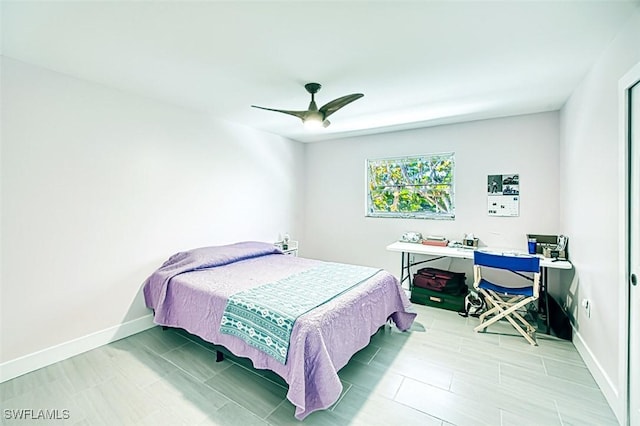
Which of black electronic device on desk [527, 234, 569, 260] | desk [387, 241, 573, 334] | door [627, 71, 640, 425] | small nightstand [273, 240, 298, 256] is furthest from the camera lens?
small nightstand [273, 240, 298, 256]

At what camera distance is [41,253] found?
2.42m

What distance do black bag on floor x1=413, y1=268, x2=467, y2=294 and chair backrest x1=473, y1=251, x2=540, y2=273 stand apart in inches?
30.2

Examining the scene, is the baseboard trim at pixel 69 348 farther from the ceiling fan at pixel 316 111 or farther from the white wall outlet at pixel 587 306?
the white wall outlet at pixel 587 306

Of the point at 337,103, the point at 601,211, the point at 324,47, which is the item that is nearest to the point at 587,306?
the point at 601,211

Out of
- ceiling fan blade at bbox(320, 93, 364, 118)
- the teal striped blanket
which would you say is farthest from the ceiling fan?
the teal striped blanket

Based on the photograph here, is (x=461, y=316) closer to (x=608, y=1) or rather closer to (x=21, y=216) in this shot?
(x=608, y=1)

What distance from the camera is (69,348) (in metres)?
2.57

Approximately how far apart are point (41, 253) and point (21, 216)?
334 mm

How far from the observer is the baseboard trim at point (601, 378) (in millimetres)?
1826

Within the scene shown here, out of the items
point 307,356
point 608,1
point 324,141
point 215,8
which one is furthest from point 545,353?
point 324,141

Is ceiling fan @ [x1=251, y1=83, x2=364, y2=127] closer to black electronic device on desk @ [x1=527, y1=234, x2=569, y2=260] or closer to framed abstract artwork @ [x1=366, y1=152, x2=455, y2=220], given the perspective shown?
framed abstract artwork @ [x1=366, y1=152, x2=455, y2=220]

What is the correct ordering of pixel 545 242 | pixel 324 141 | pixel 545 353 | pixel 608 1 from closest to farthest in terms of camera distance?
pixel 608 1
pixel 545 353
pixel 545 242
pixel 324 141

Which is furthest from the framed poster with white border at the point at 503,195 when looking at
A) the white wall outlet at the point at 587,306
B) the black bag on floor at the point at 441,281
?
the white wall outlet at the point at 587,306

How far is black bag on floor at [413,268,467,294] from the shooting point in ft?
12.1
